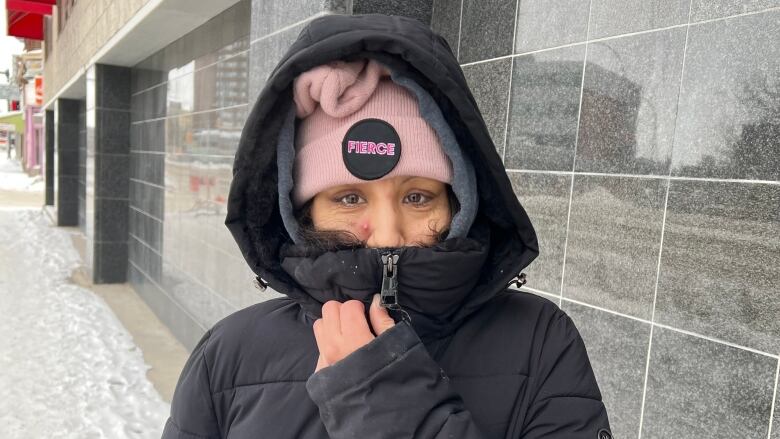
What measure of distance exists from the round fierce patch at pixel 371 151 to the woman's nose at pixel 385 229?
0.08 meters

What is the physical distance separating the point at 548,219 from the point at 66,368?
4498 millimetres

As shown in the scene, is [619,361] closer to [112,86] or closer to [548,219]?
[548,219]

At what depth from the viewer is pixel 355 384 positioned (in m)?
0.96

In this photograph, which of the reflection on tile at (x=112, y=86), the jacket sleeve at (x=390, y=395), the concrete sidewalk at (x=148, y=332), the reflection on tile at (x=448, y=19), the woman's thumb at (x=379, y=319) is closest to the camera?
the jacket sleeve at (x=390, y=395)

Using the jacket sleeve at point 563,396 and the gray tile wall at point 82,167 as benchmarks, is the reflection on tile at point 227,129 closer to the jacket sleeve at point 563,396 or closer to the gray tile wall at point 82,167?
the jacket sleeve at point 563,396

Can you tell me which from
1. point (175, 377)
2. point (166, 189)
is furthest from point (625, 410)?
point (166, 189)

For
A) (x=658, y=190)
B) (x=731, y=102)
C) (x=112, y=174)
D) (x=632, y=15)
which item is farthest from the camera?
(x=112, y=174)

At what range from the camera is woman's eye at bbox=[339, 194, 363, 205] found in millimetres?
1179

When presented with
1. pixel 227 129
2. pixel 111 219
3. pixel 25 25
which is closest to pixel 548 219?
pixel 227 129

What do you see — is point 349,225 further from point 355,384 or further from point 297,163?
point 355,384

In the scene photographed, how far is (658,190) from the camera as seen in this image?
2.13m

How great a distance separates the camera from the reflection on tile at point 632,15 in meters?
2.10

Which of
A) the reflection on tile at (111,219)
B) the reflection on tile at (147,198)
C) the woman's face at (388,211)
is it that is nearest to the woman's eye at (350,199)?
the woman's face at (388,211)

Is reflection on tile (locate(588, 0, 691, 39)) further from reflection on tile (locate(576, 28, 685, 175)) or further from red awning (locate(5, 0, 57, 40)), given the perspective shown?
red awning (locate(5, 0, 57, 40))
